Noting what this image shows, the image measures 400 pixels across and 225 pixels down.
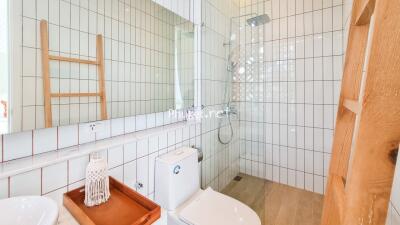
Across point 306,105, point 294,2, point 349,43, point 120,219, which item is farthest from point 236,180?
point 294,2

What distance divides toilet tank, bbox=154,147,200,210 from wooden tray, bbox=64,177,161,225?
1.14 ft

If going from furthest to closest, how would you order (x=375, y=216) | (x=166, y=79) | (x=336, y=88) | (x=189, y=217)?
(x=336, y=88), (x=166, y=79), (x=189, y=217), (x=375, y=216)

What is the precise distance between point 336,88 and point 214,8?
1.48m

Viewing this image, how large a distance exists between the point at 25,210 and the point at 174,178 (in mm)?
765

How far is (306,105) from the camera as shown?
2.15m

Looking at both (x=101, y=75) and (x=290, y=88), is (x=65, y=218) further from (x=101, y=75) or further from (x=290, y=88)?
(x=290, y=88)

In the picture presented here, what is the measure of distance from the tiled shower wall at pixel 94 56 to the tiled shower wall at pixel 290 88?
994 mm

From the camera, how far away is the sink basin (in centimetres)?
64

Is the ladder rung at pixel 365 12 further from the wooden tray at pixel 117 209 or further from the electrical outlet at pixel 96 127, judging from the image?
the electrical outlet at pixel 96 127

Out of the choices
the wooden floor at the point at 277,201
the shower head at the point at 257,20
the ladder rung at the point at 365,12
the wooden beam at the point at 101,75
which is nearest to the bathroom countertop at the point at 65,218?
the wooden beam at the point at 101,75

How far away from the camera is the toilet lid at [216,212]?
1155mm

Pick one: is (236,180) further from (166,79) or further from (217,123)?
(166,79)

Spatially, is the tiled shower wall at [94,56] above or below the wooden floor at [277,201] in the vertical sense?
above

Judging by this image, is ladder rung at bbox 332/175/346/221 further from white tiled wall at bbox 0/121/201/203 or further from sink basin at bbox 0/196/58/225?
white tiled wall at bbox 0/121/201/203
